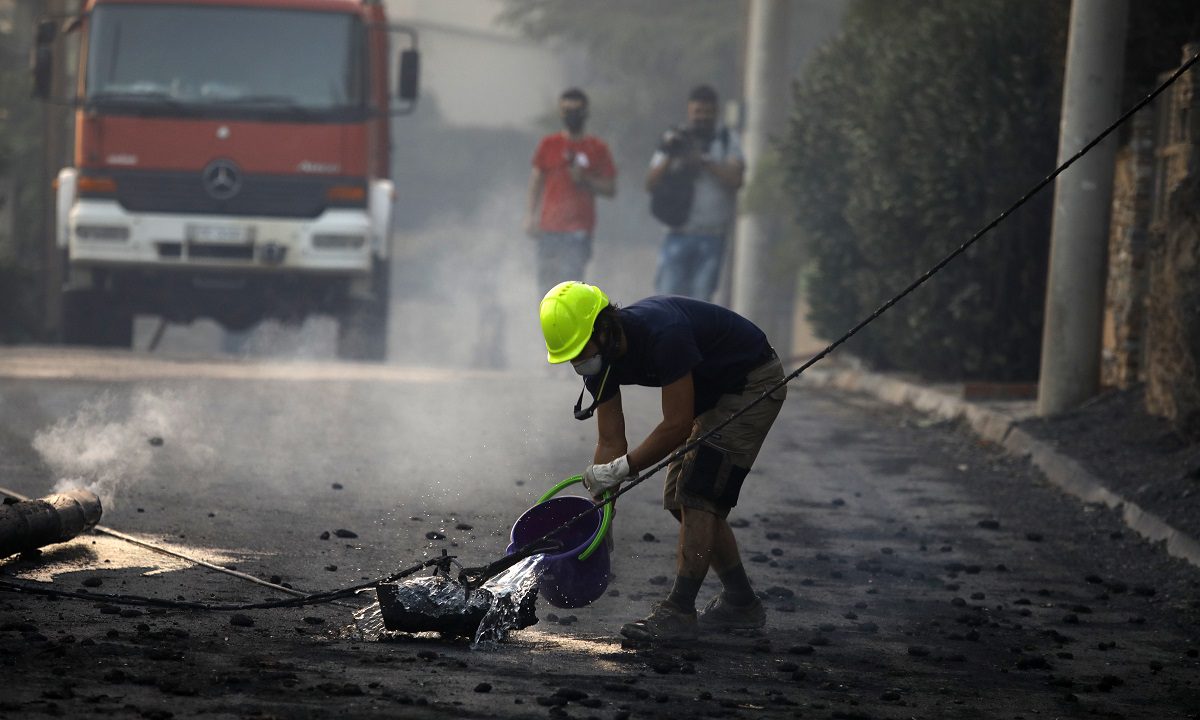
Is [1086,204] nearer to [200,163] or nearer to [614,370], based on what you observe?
[614,370]

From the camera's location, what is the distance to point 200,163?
16047mm

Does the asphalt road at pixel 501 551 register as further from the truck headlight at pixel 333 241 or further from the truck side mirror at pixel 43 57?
the truck side mirror at pixel 43 57

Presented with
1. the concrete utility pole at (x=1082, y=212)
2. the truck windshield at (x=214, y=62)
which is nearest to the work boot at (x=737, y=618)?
the concrete utility pole at (x=1082, y=212)

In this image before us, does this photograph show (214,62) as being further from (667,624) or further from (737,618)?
(667,624)

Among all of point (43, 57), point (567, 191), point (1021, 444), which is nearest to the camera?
point (1021, 444)

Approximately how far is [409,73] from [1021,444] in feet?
25.0

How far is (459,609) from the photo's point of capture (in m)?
5.96

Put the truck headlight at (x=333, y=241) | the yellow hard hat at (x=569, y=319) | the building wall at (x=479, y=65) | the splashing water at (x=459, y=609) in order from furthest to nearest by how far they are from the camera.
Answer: the building wall at (x=479, y=65) < the truck headlight at (x=333, y=241) < the yellow hard hat at (x=569, y=319) < the splashing water at (x=459, y=609)

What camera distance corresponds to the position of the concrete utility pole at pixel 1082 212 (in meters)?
11.4

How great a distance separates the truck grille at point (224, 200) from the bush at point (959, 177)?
4854 millimetres

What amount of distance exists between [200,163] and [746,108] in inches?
321

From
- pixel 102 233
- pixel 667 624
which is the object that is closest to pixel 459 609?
pixel 667 624

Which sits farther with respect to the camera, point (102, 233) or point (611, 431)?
point (102, 233)

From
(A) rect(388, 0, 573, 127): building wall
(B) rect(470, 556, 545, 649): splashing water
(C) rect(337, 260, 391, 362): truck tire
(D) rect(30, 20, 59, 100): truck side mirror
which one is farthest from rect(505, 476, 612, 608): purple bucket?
(A) rect(388, 0, 573, 127): building wall
